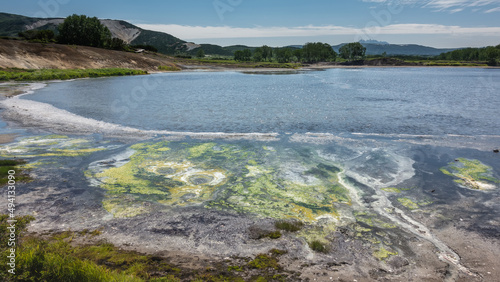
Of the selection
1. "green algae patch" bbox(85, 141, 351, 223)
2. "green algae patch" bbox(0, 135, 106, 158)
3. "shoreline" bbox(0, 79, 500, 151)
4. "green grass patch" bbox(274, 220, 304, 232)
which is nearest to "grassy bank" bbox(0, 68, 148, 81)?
"shoreline" bbox(0, 79, 500, 151)

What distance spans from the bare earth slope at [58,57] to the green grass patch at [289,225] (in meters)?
82.8

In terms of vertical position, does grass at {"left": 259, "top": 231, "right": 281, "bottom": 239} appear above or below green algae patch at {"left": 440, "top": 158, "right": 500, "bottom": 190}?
below

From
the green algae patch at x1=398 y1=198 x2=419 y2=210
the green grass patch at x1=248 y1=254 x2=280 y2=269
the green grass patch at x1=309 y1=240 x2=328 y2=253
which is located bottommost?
the green algae patch at x1=398 y1=198 x2=419 y2=210

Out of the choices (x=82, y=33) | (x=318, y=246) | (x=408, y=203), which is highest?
(x=82, y=33)

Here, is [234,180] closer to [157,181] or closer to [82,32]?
[157,181]

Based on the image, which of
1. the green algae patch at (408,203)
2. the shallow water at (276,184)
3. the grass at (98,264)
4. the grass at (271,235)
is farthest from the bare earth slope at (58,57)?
the green algae patch at (408,203)

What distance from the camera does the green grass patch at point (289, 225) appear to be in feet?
31.0

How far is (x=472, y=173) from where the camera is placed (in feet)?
46.9

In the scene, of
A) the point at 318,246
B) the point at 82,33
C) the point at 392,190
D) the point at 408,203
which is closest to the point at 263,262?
the point at 318,246

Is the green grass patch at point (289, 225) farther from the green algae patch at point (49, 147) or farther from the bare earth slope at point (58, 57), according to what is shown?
the bare earth slope at point (58, 57)

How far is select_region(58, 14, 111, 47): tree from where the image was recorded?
123m

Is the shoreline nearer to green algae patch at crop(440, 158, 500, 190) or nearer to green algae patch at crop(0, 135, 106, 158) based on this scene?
green algae patch at crop(0, 135, 106, 158)

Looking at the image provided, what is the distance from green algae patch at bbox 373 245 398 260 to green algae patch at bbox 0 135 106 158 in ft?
49.5

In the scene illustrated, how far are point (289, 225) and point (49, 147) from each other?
15.3 meters
